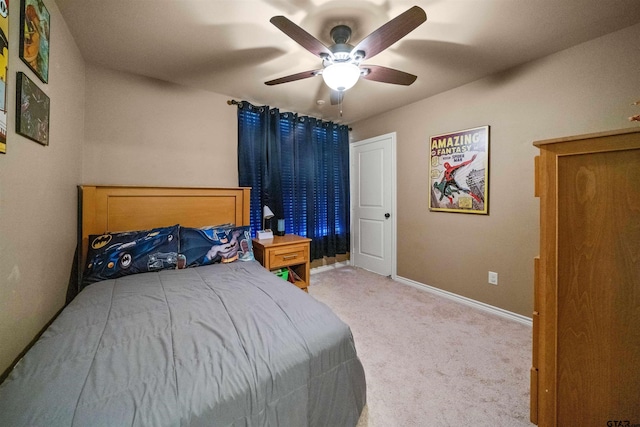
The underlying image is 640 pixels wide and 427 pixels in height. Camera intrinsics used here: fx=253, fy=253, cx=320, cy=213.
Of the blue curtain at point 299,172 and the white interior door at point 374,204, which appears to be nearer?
the blue curtain at point 299,172

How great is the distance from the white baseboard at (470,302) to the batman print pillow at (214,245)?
6.78 feet

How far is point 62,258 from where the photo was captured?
172 cm

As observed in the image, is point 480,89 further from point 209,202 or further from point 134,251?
point 134,251

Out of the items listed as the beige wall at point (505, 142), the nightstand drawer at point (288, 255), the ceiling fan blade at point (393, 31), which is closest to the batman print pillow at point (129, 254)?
the nightstand drawer at point (288, 255)

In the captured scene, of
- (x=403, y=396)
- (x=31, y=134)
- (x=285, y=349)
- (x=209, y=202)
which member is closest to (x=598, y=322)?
(x=403, y=396)

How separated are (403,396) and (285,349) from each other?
0.93m

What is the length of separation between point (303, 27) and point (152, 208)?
2.04 metres

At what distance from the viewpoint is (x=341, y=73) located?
5.49ft

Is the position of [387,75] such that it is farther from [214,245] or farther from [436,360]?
[436,360]

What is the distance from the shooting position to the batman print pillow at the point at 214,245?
2070 millimetres

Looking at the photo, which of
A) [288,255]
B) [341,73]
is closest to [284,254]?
[288,255]

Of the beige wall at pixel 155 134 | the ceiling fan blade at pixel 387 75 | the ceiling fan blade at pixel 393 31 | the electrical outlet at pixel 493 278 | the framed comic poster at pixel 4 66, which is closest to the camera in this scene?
the framed comic poster at pixel 4 66

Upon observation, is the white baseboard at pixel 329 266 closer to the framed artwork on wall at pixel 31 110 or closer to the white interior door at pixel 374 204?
the white interior door at pixel 374 204

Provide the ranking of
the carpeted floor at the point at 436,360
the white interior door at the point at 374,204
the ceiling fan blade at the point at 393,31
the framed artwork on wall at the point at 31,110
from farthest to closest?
the white interior door at the point at 374,204, the carpeted floor at the point at 436,360, the ceiling fan blade at the point at 393,31, the framed artwork on wall at the point at 31,110
